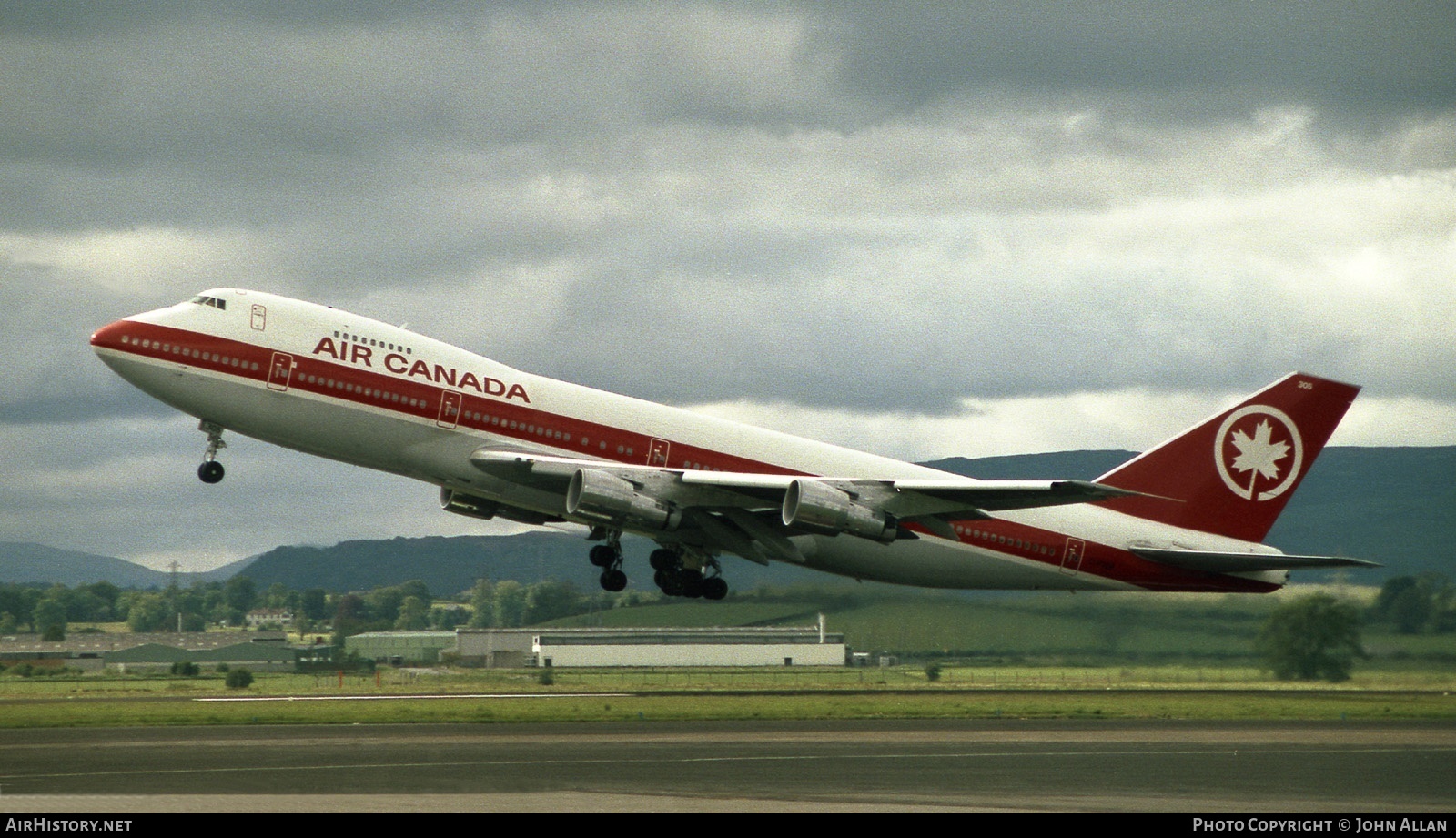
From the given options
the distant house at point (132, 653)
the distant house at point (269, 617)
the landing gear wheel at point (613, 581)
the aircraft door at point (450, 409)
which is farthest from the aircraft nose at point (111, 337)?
the distant house at point (269, 617)

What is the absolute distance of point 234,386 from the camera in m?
40.8

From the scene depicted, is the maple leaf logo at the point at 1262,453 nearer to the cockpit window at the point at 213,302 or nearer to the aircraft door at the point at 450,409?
the aircraft door at the point at 450,409

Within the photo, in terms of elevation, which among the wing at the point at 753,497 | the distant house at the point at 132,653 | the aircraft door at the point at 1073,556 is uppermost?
the wing at the point at 753,497

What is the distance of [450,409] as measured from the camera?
4262 cm

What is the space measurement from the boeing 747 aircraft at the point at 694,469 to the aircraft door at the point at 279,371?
0.16ft

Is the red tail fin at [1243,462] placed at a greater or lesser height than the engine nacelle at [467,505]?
greater

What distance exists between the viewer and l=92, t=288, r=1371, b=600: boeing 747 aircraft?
4103 cm

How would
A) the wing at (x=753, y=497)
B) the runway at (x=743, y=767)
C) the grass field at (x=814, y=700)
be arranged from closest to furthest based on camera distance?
the runway at (x=743, y=767) → the wing at (x=753, y=497) → the grass field at (x=814, y=700)

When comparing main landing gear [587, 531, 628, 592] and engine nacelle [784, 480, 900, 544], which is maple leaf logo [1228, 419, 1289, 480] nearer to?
engine nacelle [784, 480, 900, 544]

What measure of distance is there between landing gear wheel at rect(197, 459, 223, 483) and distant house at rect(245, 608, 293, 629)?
10921cm

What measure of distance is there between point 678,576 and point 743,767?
58.7 ft

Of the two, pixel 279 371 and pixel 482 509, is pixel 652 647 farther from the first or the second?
pixel 279 371

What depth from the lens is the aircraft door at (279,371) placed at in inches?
1608
